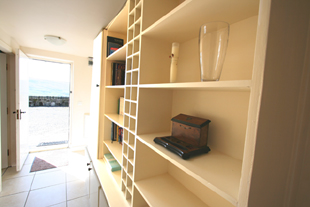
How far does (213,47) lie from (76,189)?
2.98 meters

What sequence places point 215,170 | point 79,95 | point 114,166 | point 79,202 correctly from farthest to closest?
1. point 79,95
2. point 79,202
3. point 114,166
4. point 215,170

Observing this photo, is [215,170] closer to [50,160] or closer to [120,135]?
[120,135]

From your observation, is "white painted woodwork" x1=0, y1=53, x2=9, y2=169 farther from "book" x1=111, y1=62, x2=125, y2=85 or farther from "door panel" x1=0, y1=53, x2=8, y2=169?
"book" x1=111, y1=62, x2=125, y2=85

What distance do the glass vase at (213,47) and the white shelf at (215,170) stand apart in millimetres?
367

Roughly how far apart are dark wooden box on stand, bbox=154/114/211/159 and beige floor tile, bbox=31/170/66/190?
2.78 metres

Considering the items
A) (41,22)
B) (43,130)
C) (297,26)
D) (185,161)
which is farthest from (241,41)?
(43,130)

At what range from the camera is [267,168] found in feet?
1.18

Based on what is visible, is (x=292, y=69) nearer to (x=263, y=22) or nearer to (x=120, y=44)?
(x=263, y=22)

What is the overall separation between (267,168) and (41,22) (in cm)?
254

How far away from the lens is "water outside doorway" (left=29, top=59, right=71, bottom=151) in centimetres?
360

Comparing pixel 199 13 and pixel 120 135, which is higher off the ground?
pixel 199 13

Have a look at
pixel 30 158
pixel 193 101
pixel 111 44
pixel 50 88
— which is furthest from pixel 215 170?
pixel 50 88

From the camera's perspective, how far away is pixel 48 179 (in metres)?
2.57

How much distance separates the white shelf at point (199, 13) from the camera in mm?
548
